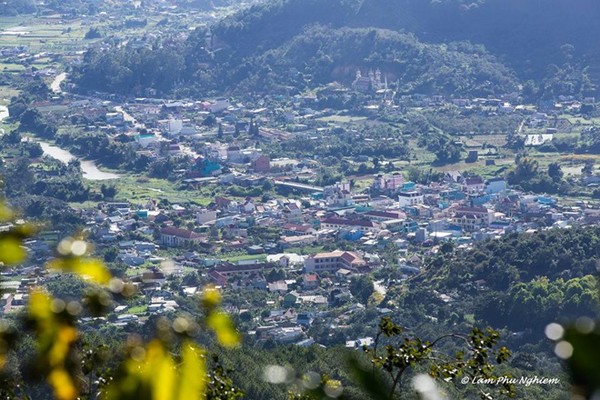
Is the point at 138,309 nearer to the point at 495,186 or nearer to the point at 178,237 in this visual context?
the point at 178,237

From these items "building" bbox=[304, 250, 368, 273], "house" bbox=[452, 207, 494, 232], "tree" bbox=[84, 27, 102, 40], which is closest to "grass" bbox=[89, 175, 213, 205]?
"house" bbox=[452, 207, 494, 232]

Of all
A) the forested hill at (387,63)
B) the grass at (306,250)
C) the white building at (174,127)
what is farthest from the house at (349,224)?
the forested hill at (387,63)

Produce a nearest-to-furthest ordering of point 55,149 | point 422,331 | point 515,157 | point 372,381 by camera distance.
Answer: point 372,381 < point 422,331 < point 515,157 < point 55,149

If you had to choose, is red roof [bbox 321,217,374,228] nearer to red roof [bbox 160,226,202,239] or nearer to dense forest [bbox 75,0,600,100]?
red roof [bbox 160,226,202,239]

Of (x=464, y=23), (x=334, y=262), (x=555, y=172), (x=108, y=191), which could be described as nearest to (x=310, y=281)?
(x=334, y=262)

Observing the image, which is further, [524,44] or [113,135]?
[524,44]

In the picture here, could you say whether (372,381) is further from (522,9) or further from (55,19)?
(55,19)

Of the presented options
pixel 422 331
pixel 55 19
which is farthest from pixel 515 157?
pixel 55 19
